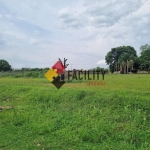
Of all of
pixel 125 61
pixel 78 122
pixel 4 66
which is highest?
pixel 125 61

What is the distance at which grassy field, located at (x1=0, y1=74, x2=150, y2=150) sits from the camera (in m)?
3.66

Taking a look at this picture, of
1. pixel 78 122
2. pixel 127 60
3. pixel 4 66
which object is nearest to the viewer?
pixel 78 122

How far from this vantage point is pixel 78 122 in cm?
450

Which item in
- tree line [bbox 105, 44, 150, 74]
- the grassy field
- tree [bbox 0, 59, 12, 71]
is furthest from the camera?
tree [bbox 0, 59, 12, 71]

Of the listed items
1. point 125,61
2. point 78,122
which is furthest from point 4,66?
point 78,122

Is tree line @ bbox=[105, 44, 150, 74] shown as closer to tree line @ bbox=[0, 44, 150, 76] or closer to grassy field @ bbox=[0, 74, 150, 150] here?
tree line @ bbox=[0, 44, 150, 76]

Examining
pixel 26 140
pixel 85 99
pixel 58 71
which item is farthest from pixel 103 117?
pixel 58 71

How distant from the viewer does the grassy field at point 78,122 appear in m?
3.66

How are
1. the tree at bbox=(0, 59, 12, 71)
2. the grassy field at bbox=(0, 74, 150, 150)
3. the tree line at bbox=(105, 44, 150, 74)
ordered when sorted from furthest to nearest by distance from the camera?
the tree at bbox=(0, 59, 12, 71) < the tree line at bbox=(105, 44, 150, 74) < the grassy field at bbox=(0, 74, 150, 150)

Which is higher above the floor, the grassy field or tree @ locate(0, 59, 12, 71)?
tree @ locate(0, 59, 12, 71)

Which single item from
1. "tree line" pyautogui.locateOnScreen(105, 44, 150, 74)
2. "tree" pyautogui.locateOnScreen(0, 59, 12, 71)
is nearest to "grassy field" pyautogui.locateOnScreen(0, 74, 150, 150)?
"tree line" pyautogui.locateOnScreen(105, 44, 150, 74)

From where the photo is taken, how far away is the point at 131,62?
1500 inches

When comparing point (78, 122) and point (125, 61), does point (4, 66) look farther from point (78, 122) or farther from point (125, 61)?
point (78, 122)

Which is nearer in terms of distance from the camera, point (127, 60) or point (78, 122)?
point (78, 122)
